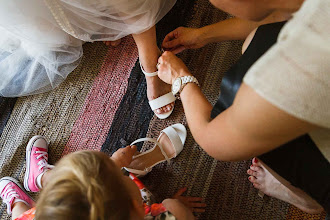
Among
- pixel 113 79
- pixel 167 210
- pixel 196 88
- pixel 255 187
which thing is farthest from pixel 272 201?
pixel 113 79

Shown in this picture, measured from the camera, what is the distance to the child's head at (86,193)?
0.55 meters

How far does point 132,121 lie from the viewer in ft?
3.66

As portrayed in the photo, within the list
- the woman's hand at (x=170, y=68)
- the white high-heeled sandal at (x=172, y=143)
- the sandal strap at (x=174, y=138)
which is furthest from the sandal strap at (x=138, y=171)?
the woman's hand at (x=170, y=68)

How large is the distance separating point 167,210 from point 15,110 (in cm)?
74

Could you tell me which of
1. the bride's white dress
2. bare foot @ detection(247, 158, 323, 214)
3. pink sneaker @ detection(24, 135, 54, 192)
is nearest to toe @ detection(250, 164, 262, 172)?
bare foot @ detection(247, 158, 323, 214)

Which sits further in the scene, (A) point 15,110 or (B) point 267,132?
(A) point 15,110

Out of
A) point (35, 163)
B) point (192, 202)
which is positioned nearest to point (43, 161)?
point (35, 163)

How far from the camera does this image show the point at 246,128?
505 millimetres

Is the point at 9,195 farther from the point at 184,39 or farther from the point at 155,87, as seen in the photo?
the point at 184,39

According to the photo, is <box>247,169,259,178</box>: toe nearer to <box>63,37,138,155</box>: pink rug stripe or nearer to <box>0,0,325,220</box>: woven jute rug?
<box>0,0,325,220</box>: woven jute rug

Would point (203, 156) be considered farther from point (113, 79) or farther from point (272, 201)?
point (113, 79)

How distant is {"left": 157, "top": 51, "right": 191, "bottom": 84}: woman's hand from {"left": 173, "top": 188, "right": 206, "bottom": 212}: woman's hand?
39 cm

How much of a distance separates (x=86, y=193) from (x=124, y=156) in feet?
1.47

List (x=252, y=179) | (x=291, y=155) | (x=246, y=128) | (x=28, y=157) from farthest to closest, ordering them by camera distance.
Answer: (x=28, y=157) < (x=252, y=179) < (x=291, y=155) < (x=246, y=128)
